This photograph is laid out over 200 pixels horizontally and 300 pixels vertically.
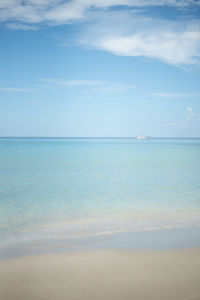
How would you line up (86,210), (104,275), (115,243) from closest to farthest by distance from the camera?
(104,275)
(115,243)
(86,210)

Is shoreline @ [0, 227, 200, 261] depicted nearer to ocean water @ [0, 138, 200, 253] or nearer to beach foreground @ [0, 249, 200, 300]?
ocean water @ [0, 138, 200, 253]

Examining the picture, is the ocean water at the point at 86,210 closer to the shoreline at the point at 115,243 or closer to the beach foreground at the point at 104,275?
the shoreline at the point at 115,243

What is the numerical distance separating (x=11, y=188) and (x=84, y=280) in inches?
311

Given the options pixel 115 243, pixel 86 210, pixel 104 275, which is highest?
pixel 86 210

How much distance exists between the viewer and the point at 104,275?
358 centimetres

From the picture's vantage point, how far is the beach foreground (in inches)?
124

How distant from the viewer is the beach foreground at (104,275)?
3.15m

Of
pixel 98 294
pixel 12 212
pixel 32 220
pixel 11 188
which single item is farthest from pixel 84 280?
pixel 11 188

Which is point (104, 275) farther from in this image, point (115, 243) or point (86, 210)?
point (86, 210)

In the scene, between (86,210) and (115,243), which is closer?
(115,243)

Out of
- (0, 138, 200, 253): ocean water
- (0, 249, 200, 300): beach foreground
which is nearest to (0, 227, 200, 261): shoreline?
(0, 138, 200, 253): ocean water

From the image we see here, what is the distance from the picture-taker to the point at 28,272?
370 centimetres

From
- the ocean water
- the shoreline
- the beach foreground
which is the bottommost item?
the beach foreground

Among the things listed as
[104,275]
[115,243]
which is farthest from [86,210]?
[104,275]
